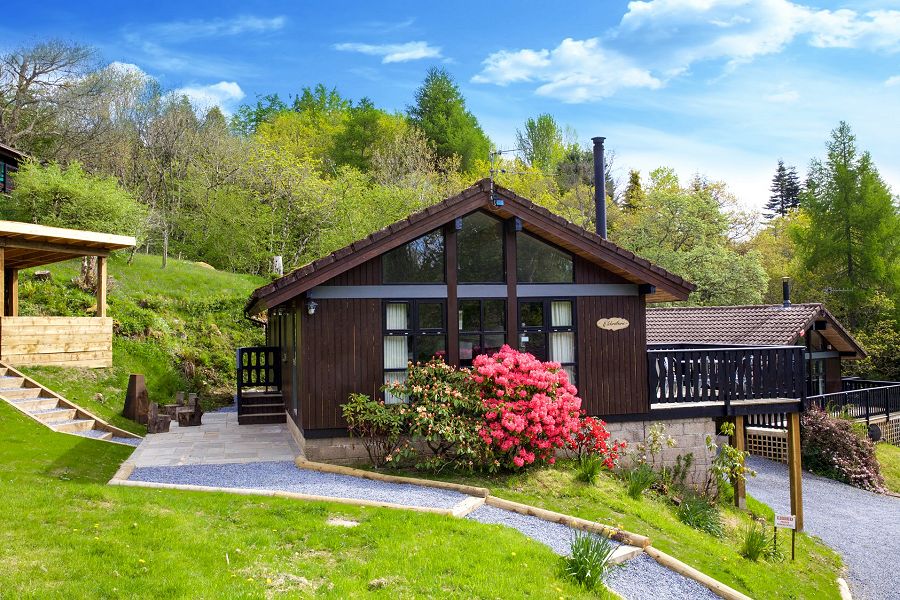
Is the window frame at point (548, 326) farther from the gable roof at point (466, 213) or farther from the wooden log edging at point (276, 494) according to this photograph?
the wooden log edging at point (276, 494)

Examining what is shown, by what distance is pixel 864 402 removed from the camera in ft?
68.9

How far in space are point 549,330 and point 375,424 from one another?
3435mm

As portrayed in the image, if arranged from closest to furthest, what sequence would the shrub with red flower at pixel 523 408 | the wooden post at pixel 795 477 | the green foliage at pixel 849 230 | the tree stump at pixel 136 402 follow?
the shrub with red flower at pixel 523 408 → the wooden post at pixel 795 477 → the tree stump at pixel 136 402 → the green foliage at pixel 849 230

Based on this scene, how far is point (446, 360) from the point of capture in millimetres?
10906

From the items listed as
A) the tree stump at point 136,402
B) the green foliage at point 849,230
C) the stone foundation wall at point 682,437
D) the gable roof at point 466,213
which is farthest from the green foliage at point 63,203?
the green foliage at point 849,230

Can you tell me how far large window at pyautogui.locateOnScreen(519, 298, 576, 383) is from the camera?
11352mm

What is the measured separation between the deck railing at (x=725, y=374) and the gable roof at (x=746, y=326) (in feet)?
21.3

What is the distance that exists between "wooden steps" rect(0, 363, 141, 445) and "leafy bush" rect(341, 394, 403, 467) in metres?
4.79

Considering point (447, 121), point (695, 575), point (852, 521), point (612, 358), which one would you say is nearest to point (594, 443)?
point (612, 358)

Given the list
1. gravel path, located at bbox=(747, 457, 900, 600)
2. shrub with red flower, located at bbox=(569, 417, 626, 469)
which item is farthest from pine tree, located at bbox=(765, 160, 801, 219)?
shrub with red flower, located at bbox=(569, 417, 626, 469)

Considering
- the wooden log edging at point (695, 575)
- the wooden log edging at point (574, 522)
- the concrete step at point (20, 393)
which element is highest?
the concrete step at point (20, 393)

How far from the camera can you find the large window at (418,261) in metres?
10.8

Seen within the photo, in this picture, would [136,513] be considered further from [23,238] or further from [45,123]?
[45,123]

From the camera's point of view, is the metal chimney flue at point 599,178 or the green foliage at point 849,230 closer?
the metal chimney flue at point 599,178
